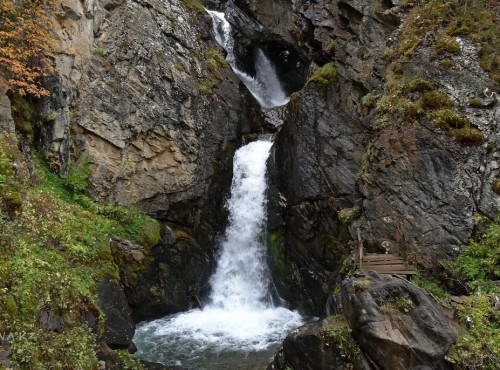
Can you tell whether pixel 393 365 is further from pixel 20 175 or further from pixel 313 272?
pixel 20 175

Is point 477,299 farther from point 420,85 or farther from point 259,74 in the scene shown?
point 259,74

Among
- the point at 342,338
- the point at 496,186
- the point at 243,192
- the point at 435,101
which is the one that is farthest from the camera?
the point at 243,192

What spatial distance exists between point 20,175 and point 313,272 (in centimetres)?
1164

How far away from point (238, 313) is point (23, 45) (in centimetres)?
1311

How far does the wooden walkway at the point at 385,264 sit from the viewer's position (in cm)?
1039

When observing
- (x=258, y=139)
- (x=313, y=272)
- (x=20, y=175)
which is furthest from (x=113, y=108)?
(x=313, y=272)

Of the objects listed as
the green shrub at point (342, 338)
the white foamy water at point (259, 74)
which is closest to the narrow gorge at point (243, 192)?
the green shrub at point (342, 338)

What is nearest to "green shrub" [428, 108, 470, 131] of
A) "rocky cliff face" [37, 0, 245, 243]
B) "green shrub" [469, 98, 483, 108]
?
"green shrub" [469, 98, 483, 108]

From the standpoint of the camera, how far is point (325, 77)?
19203 mm

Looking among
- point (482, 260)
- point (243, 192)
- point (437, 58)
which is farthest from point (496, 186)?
point (243, 192)

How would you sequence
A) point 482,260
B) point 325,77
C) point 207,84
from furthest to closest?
point 207,84, point 325,77, point 482,260

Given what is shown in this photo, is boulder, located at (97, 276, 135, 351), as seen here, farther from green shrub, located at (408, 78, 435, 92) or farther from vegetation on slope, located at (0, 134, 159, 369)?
green shrub, located at (408, 78, 435, 92)

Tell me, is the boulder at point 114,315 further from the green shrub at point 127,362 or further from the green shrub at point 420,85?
the green shrub at point 420,85

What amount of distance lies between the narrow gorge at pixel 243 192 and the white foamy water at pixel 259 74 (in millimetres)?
3200
